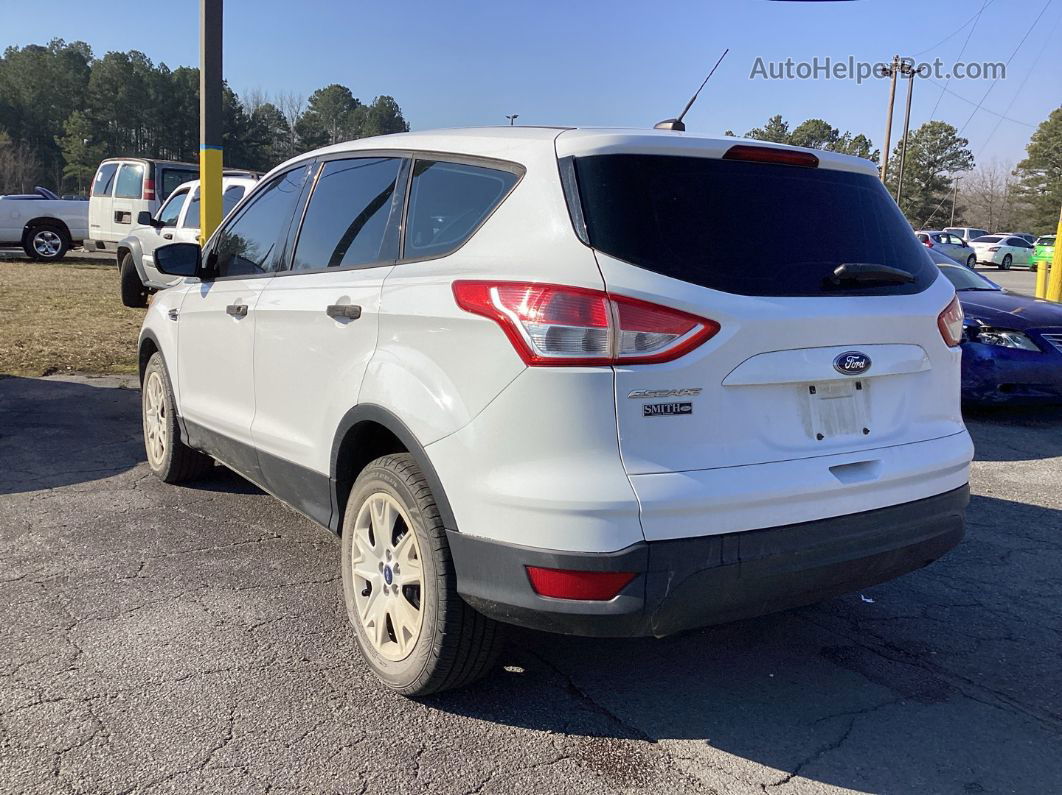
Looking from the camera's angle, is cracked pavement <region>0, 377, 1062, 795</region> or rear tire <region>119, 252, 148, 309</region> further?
rear tire <region>119, 252, 148, 309</region>

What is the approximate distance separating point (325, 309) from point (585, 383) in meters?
1.38

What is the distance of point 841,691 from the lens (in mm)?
3131

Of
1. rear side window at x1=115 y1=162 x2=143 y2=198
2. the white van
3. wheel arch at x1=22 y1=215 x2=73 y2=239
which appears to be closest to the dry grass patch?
the white van

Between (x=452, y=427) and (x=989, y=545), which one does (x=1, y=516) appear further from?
(x=989, y=545)

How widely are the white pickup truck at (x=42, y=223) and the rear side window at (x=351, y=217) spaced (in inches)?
771

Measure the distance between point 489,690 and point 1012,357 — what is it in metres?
6.37

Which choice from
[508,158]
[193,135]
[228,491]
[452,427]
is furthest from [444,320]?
[193,135]

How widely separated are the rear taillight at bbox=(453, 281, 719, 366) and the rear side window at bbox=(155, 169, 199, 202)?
16.7m

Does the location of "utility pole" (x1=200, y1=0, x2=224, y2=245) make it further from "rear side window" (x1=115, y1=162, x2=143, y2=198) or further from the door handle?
"rear side window" (x1=115, y1=162, x2=143, y2=198)

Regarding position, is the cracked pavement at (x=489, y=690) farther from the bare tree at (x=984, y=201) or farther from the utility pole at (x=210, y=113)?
the bare tree at (x=984, y=201)

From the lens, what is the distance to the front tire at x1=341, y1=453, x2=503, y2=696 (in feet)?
9.02

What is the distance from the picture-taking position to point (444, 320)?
9.00 ft

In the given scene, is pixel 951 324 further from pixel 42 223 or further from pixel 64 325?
pixel 42 223

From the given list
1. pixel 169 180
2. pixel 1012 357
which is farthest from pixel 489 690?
pixel 169 180
